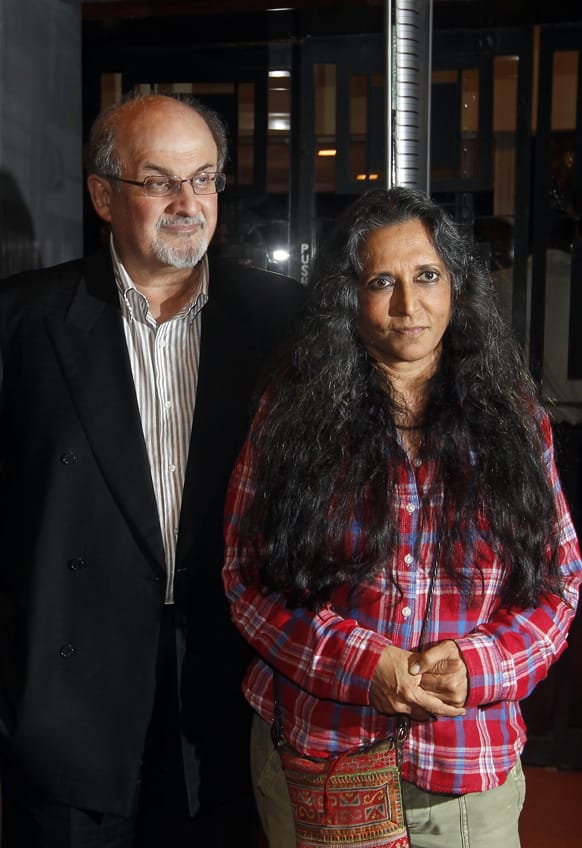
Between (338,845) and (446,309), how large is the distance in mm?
728

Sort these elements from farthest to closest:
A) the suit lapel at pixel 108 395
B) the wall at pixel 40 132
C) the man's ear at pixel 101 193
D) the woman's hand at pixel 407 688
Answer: the wall at pixel 40 132 → the man's ear at pixel 101 193 → the suit lapel at pixel 108 395 → the woman's hand at pixel 407 688

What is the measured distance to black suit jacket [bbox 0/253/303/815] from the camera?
5.22 ft

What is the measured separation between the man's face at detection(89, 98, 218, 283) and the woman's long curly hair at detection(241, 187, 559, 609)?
12.1 inches

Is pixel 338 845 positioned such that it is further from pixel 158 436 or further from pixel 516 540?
pixel 158 436

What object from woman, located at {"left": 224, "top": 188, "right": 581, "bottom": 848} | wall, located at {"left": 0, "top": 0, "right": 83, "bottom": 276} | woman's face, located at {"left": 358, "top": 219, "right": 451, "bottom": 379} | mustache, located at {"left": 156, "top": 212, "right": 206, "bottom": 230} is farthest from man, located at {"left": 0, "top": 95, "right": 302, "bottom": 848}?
wall, located at {"left": 0, "top": 0, "right": 83, "bottom": 276}

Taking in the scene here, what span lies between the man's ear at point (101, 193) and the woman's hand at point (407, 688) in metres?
0.92

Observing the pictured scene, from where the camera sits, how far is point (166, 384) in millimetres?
1660

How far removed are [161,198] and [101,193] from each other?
0.44ft

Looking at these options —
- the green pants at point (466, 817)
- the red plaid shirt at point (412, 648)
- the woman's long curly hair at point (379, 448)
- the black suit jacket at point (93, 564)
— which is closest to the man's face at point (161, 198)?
the black suit jacket at point (93, 564)

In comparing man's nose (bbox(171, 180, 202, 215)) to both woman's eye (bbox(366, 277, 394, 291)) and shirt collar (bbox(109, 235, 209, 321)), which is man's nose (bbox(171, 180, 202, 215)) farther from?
woman's eye (bbox(366, 277, 394, 291))

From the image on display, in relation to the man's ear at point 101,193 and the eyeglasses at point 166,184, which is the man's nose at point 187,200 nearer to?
the eyeglasses at point 166,184

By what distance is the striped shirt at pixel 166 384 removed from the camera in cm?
163

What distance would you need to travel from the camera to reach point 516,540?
132cm

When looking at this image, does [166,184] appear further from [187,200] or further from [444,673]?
[444,673]
